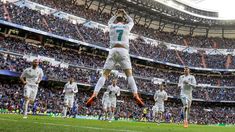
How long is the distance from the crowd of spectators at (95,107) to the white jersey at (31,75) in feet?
51.2

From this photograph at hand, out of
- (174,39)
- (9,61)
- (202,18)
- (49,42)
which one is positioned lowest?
(9,61)

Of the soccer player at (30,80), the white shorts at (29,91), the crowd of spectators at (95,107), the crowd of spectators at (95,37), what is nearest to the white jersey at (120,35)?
the soccer player at (30,80)

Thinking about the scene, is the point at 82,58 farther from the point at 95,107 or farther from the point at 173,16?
the point at 173,16

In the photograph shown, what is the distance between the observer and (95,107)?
149 feet

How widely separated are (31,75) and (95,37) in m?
40.9

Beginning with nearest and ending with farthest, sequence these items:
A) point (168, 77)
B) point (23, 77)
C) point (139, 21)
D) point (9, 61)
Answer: point (23, 77) < point (9, 61) < point (168, 77) < point (139, 21)

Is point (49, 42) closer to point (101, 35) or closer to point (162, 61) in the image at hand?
point (101, 35)

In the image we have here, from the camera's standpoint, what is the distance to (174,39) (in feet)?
250

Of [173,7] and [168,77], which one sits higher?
[173,7]

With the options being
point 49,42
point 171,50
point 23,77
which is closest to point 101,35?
point 49,42

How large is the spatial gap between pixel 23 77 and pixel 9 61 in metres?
26.1

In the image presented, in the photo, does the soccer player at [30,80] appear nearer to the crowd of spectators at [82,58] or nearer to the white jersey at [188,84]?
the white jersey at [188,84]

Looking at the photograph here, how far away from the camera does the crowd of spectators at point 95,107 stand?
1398 inches

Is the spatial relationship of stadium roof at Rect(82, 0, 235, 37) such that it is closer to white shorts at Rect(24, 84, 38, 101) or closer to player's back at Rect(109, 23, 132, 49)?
white shorts at Rect(24, 84, 38, 101)
